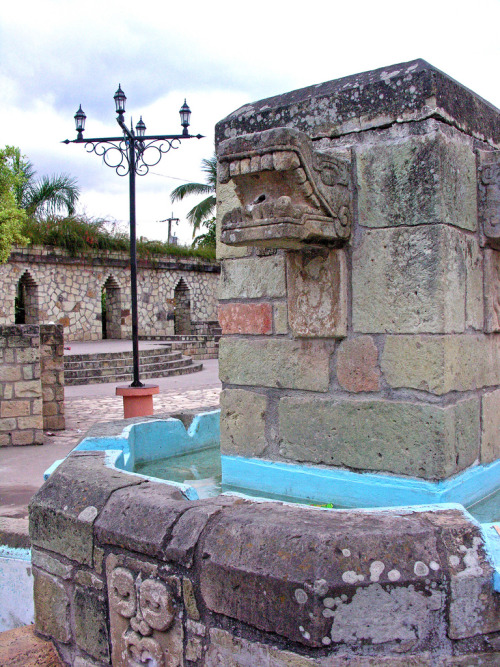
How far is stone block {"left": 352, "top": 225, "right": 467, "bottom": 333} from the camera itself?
2020mm

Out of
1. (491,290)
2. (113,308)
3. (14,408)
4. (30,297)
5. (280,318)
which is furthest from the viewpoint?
(113,308)

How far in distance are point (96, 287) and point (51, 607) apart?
1749 cm

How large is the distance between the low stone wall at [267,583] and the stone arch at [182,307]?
19864 millimetres

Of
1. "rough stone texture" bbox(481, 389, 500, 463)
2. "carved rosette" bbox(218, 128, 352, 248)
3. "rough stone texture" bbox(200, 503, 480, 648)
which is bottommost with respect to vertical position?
"rough stone texture" bbox(200, 503, 480, 648)

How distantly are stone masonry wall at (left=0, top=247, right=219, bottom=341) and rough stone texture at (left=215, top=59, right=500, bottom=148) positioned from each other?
15042 millimetres

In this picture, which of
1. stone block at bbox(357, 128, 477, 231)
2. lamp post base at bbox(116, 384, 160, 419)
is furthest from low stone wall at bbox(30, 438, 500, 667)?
lamp post base at bbox(116, 384, 160, 419)

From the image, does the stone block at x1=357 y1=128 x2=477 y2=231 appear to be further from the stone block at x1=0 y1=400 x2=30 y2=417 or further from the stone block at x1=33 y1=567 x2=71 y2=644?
the stone block at x1=0 y1=400 x2=30 y2=417

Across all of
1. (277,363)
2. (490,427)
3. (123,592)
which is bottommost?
(123,592)

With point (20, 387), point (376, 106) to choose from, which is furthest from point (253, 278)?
point (20, 387)

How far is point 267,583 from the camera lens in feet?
5.04

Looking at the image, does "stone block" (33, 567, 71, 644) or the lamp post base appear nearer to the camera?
"stone block" (33, 567, 71, 644)

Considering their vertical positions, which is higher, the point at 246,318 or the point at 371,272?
the point at 371,272

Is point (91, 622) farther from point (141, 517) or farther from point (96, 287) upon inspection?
point (96, 287)

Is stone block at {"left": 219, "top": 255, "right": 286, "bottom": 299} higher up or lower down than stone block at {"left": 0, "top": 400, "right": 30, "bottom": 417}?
higher up
